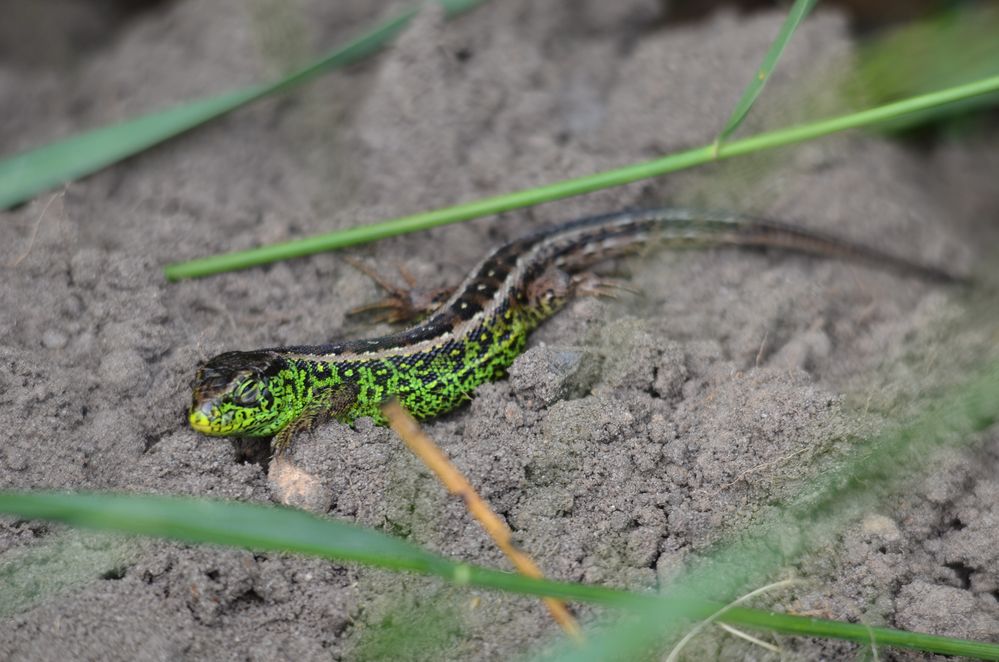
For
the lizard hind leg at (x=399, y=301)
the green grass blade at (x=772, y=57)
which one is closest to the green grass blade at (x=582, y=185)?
the green grass blade at (x=772, y=57)

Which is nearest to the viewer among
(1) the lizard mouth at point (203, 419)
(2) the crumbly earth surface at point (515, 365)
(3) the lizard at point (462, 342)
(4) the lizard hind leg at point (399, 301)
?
(2) the crumbly earth surface at point (515, 365)

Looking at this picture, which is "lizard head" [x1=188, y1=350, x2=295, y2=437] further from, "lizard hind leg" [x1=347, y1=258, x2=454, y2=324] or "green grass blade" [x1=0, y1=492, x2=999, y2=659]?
"green grass blade" [x1=0, y1=492, x2=999, y2=659]

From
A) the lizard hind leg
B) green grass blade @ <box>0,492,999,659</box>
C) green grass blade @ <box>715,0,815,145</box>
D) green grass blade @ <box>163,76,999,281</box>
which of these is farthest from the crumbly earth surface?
green grass blade @ <box>715,0,815,145</box>

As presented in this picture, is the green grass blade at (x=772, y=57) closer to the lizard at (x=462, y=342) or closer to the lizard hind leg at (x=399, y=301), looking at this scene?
the lizard at (x=462, y=342)

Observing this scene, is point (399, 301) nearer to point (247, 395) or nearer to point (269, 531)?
point (247, 395)

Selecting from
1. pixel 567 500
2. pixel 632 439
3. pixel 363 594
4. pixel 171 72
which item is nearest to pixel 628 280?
pixel 632 439
